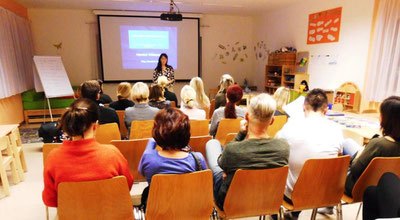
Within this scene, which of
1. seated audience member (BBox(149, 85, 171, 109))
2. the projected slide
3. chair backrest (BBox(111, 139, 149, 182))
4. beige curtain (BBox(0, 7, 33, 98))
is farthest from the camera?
the projected slide

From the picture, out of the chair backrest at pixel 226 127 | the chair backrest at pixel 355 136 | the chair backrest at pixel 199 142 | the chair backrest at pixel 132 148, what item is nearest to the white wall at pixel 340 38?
the chair backrest at pixel 355 136

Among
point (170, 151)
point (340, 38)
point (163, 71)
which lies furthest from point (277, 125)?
point (163, 71)

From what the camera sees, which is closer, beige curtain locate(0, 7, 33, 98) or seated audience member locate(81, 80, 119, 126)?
seated audience member locate(81, 80, 119, 126)

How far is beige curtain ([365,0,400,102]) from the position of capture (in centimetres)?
382

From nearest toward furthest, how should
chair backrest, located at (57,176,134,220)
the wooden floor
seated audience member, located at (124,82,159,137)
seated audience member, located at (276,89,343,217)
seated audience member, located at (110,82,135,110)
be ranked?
chair backrest, located at (57,176,134,220) < seated audience member, located at (276,89,343,217) < the wooden floor < seated audience member, located at (124,82,159,137) < seated audience member, located at (110,82,135,110)

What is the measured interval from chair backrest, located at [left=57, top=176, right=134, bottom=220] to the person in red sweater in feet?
0.27

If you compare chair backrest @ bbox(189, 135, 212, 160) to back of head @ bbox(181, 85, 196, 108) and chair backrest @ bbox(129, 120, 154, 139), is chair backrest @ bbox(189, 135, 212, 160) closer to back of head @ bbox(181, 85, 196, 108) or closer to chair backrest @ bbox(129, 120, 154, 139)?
chair backrest @ bbox(129, 120, 154, 139)

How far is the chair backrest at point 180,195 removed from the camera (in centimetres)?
130

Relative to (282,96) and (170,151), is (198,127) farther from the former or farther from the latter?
(170,151)

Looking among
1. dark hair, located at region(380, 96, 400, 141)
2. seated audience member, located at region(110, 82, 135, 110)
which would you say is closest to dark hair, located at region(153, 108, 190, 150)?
dark hair, located at region(380, 96, 400, 141)

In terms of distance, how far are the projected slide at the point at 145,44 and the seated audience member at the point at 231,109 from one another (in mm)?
4927

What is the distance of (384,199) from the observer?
1.42 meters

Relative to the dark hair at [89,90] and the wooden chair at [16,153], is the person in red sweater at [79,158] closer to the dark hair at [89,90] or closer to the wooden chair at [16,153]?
the dark hair at [89,90]

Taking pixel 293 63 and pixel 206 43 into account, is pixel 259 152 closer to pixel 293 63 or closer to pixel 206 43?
pixel 293 63
